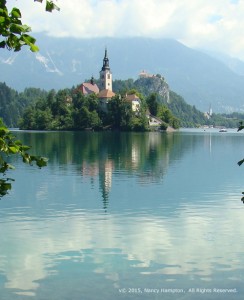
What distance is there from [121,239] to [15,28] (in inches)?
544

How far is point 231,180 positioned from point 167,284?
2438 centimetres

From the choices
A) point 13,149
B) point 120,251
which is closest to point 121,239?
point 120,251

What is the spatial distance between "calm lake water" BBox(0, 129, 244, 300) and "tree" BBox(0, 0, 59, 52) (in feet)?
27.4

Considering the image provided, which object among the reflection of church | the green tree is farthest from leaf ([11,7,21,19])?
the green tree

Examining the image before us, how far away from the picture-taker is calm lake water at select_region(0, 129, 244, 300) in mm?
12789

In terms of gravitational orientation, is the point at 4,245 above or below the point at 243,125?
below

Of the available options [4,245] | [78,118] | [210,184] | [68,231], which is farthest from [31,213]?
[78,118]

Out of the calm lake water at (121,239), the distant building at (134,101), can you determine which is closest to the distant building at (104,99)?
the distant building at (134,101)

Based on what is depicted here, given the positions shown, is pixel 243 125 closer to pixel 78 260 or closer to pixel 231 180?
pixel 78 260

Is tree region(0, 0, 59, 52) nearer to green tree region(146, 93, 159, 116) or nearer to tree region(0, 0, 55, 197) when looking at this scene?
tree region(0, 0, 55, 197)

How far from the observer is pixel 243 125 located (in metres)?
5.54

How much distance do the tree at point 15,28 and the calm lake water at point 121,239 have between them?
8365 millimetres

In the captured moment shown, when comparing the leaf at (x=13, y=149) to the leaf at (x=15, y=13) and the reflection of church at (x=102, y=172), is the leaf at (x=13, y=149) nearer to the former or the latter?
the leaf at (x=15, y=13)

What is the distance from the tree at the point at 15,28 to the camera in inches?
181
